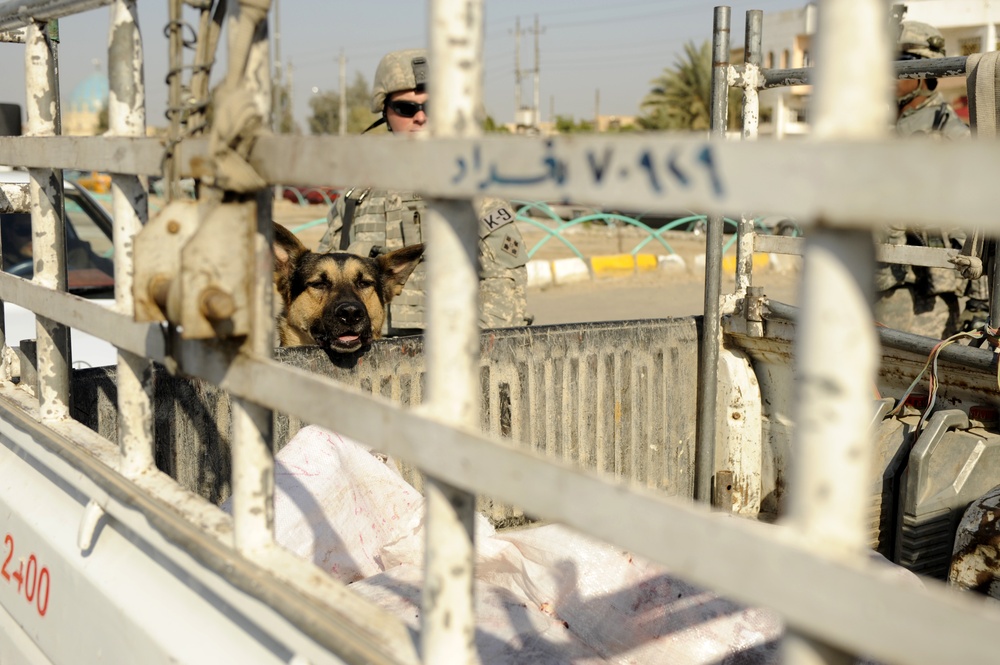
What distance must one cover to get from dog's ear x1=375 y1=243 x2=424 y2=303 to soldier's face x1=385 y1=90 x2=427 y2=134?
54cm

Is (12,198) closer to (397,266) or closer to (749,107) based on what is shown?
(397,266)

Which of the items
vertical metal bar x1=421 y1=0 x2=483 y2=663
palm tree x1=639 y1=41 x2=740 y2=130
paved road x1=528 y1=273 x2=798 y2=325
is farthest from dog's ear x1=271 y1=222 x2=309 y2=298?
palm tree x1=639 y1=41 x2=740 y2=130

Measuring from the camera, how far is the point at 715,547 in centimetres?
88

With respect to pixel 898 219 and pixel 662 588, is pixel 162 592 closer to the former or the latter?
pixel 662 588

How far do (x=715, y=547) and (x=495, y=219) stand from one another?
3.55m

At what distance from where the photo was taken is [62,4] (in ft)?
6.74

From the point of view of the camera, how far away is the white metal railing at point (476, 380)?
78cm

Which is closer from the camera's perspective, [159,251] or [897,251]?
[159,251]

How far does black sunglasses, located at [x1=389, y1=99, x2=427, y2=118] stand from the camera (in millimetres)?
4355

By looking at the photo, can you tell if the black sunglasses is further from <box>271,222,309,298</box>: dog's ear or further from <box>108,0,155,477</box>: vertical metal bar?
<box>108,0,155,477</box>: vertical metal bar

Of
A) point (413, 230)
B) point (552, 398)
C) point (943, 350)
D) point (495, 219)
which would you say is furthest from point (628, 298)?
point (943, 350)

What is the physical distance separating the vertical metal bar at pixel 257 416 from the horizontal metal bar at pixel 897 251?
2364 millimetres

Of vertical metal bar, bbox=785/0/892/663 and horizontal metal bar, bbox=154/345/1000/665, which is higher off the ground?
vertical metal bar, bbox=785/0/892/663

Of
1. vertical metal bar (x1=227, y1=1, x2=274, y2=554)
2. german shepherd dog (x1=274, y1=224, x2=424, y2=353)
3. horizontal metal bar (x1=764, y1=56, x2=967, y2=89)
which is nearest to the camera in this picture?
vertical metal bar (x1=227, y1=1, x2=274, y2=554)
